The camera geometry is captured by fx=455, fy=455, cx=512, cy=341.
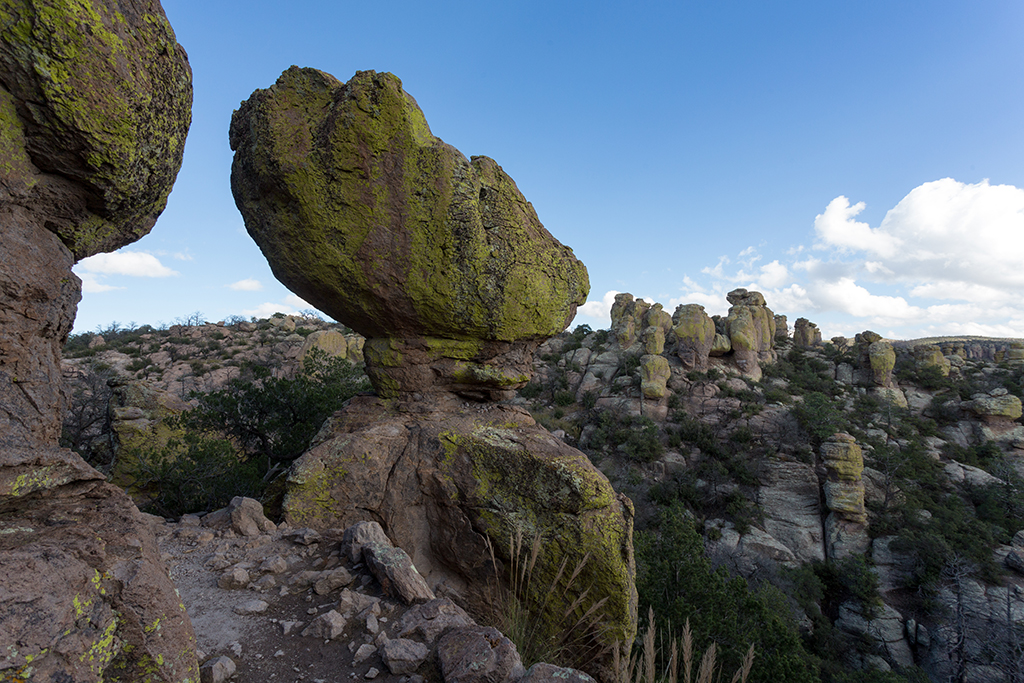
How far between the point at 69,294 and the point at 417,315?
3.42 m

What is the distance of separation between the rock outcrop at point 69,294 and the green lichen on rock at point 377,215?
2.41 metres

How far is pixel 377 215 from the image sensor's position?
5297 millimetres

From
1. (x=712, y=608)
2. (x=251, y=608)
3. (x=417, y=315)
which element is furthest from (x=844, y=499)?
(x=251, y=608)

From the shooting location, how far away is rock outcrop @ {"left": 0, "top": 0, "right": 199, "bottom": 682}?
60.1 inches

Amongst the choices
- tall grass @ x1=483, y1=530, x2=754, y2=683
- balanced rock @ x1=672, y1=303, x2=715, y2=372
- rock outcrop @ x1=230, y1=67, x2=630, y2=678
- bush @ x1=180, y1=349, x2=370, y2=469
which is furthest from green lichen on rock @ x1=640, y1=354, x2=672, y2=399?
tall grass @ x1=483, y1=530, x2=754, y2=683

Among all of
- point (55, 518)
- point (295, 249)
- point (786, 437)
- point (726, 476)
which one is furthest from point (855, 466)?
point (55, 518)

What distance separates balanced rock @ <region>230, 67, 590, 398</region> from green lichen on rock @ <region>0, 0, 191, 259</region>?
7.87ft

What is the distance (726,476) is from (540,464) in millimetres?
21223

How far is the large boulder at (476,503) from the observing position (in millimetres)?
4828

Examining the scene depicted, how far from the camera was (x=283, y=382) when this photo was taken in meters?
8.34

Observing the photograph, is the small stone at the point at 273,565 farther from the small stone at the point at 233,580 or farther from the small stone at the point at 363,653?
the small stone at the point at 363,653

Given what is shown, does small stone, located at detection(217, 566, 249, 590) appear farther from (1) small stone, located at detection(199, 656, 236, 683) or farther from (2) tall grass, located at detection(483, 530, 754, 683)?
(2) tall grass, located at detection(483, 530, 754, 683)

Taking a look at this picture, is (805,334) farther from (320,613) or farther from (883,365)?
(320,613)

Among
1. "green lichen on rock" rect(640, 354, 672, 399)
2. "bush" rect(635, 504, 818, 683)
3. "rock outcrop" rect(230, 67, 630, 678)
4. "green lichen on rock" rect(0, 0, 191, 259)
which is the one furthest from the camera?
"green lichen on rock" rect(640, 354, 672, 399)
